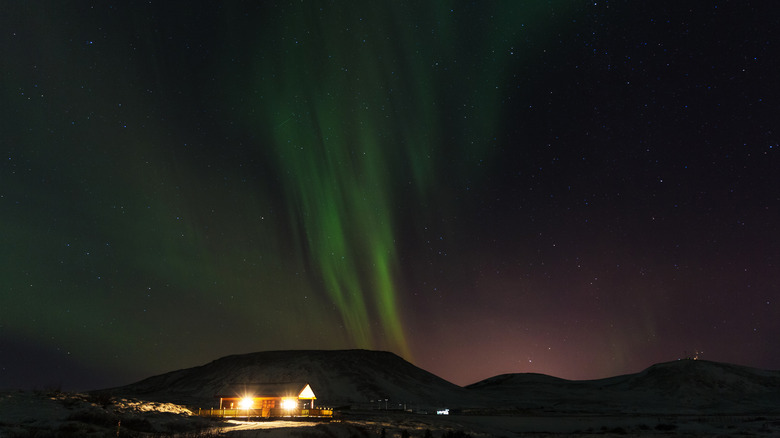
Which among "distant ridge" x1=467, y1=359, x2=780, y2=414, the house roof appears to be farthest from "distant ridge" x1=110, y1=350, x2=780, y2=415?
the house roof

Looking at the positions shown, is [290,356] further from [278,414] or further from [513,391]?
[278,414]

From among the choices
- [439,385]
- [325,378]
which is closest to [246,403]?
[325,378]

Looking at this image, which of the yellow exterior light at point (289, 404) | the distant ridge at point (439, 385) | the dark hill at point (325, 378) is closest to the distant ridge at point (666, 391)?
the distant ridge at point (439, 385)

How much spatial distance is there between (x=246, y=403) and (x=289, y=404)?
181 inches

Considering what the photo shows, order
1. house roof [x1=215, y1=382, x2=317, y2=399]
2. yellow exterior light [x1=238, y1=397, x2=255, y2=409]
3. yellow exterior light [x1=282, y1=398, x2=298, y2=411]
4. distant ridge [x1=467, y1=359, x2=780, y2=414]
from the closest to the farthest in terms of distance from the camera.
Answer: yellow exterior light [x1=238, y1=397, x2=255, y2=409] < house roof [x1=215, y1=382, x2=317, y2=399] < yellow exterior light [x1=282, y1=398, x2=298, y2=411] < distant ridge [x1=467, y1=359, x2=780, y2=414]

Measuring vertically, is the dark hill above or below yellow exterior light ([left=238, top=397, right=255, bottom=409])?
above

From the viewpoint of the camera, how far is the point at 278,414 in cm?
5488

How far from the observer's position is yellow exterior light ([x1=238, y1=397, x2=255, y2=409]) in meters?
55.9

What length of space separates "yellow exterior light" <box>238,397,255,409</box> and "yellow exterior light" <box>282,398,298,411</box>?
331cm

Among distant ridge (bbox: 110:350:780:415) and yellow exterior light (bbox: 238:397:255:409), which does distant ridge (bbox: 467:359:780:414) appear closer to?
distant ridge (bbox: 110:350:780:415)

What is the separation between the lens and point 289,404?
189 ft

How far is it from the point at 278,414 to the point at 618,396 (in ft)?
334

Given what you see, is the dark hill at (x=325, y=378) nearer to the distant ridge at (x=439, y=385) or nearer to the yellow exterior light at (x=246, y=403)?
the distant ridge at (x=439, y=385)

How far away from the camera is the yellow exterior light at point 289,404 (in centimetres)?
5722
